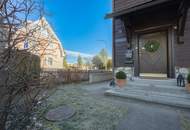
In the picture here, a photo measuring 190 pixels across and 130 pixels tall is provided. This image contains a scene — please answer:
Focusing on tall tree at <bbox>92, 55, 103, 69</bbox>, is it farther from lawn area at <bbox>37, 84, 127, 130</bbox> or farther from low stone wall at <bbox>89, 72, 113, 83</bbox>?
lawn area at <bbox>37, 84, 127, 130</bbox>

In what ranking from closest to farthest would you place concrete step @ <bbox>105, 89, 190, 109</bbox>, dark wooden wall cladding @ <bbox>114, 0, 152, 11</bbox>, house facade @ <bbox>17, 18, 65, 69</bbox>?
house facade @ <bbox>17, 18, 65, 69</bbox>
concrete step @ <bbox>105, 89, 190, 109</bbox>
dark wooden wall cladding @ <bbox>114, 0, 152, 11</bbox>

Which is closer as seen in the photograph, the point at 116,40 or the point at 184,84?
the point at 184,84

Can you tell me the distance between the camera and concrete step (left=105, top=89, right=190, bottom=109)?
151 inches

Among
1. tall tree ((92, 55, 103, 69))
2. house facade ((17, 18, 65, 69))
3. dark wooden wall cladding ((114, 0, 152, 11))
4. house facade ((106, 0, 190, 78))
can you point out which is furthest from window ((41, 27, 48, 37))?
tall tree ((92, 55, 103, 69))

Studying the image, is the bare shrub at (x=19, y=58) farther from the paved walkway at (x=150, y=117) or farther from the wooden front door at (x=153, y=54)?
the wooden front door at (x=153, y=54)

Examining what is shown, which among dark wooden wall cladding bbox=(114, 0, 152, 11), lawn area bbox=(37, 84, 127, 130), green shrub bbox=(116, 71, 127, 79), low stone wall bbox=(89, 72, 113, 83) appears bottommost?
lawn area bbox=(37, 84, 127, 130)

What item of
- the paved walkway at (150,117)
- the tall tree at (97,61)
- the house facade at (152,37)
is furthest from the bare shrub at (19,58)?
the tall tree at (97,61)

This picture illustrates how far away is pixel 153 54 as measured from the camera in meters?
5.43

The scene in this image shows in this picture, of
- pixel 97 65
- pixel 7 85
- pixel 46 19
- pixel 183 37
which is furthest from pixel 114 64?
pixel 97 65

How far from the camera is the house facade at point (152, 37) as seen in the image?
14.9 ft

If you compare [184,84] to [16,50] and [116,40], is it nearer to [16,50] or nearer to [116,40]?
[116,40]

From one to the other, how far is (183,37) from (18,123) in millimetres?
4952

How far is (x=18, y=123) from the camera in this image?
2012 mm

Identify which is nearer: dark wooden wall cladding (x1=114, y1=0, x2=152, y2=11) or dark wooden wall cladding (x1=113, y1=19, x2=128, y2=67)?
dark wooden wall cladding (x1=114, y1=0, x2=152, y2=11)
